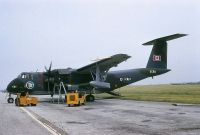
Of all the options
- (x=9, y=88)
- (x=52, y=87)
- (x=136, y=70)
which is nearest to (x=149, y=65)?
(x=136, y=70)

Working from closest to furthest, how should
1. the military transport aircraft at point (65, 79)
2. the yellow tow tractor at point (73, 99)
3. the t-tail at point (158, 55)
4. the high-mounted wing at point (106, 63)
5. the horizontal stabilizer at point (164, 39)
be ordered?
the yellow tow tractor at point (73, 99), the high-mounted wing at point (106, 63), the horizontal stabilizer at point (164, 39), the military transport aircraft at point (65, 79), the t-tail at point (158, 55)

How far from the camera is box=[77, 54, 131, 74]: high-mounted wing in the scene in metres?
33.0

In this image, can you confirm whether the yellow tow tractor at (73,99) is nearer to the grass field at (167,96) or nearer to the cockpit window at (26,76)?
the grass field at (167,96)

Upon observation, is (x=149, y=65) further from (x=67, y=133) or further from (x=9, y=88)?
(x=67, y=133)

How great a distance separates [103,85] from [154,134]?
23889mm

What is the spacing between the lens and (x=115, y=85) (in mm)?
42875

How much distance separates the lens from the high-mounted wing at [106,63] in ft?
108

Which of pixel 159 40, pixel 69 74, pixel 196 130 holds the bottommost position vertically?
pixel 196 130

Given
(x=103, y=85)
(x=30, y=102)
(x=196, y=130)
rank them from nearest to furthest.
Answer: (x=196, y=130)
(x=30, y=102)
(x=103, y=85)

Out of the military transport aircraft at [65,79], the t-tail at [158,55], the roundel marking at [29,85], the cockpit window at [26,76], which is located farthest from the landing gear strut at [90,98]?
the t-tail at [158,55]

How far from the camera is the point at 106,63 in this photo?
1406 inches

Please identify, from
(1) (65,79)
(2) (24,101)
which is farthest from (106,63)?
(2) (24,101)

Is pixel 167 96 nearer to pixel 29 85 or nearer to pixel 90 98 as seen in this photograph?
pixel 90 98

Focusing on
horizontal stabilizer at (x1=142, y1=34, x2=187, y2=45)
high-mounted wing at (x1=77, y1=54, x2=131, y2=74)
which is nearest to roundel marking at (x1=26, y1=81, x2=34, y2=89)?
high-mounted wing at (x1=77, y1=54, x2=131, y2=74)
